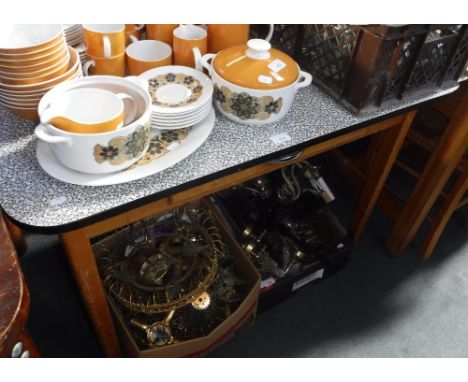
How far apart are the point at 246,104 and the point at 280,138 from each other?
0.33ft

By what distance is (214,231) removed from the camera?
1.35 metres

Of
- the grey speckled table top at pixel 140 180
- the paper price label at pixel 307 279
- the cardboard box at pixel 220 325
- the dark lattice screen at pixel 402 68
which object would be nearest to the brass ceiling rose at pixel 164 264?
the cardboard box at pixel 220 325

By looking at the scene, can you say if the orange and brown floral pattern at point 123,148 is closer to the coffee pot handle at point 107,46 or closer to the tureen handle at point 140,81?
the tureen handle at point 140,81

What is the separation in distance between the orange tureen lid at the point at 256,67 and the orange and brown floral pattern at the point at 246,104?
1.0 inches

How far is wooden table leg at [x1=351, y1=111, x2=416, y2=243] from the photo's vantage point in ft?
3.96

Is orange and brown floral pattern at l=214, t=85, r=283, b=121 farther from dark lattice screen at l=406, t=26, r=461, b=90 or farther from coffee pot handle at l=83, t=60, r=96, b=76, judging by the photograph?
dark lattice screen at l=406, t=26, r=461, b=90

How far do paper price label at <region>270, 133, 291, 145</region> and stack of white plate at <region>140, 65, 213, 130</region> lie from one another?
15 centimetres

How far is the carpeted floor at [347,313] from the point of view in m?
1.33

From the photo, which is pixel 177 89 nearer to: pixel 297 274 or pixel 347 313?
pixel 297 274

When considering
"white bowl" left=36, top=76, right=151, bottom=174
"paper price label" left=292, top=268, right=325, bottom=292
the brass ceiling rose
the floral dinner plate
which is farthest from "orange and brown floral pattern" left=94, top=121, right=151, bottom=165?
"paper price label" left=292, top=268, right=325, bottom=292

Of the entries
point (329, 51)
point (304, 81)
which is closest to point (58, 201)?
point (304, 81)

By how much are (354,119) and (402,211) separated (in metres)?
0.64

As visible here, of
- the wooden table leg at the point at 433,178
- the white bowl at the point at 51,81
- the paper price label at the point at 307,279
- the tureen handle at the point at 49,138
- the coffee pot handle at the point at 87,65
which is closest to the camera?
the tureen handle at the point at 49,138

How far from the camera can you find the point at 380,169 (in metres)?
1.30
